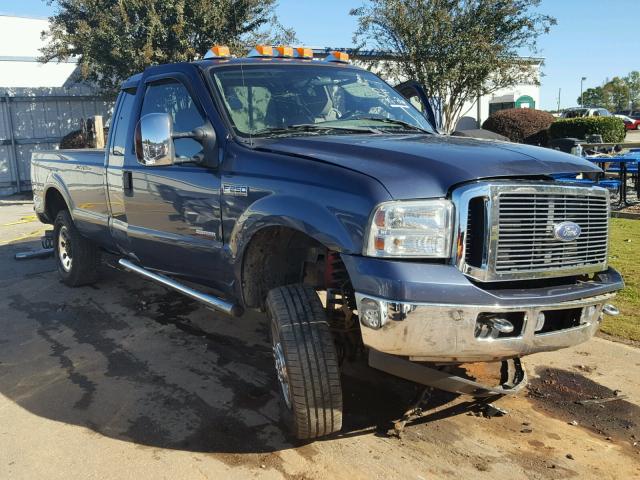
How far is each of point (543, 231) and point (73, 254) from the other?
5.18 m

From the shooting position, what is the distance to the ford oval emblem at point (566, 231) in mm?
3006

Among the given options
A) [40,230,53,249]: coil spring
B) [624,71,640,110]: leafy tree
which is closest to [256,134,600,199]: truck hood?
[40,230,53,249]: coil spring

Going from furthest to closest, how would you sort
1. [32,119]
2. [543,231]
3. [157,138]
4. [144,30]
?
1. [32,119]
2. [144,30]
3. [157,138]
4. [543,231]

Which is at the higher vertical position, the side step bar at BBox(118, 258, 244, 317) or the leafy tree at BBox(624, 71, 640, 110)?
the leafy tree at BBox(624, 71, 640, 110)

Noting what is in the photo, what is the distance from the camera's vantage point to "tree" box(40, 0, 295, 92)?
14.5 meters

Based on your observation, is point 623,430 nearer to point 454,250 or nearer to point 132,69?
point 454,250

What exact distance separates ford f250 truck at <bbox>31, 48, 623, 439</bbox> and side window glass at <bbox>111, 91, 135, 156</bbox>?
1.68ft

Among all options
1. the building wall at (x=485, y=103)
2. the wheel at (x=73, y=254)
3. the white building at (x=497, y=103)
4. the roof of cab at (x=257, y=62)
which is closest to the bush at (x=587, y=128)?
the building wall at (x=485, y=103)

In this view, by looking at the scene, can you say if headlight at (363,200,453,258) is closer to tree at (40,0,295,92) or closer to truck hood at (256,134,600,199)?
truck hood at (256,134,600,199)

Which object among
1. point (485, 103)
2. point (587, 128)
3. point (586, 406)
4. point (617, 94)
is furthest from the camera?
point (617, 94)

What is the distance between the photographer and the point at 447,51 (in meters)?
15.9

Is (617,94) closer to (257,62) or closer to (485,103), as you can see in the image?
(485,103)

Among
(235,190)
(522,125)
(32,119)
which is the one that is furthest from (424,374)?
(32,119)

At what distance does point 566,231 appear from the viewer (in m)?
Answer: 3.02
